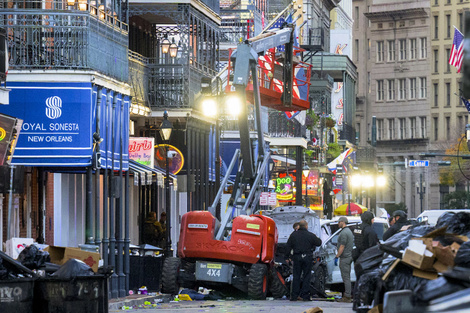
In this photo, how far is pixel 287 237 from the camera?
3055cm

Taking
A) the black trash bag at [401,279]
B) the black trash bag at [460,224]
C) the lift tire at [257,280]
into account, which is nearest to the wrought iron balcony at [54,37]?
the lift tire at [257,280]

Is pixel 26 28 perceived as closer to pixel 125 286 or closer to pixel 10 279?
pixel 125 286

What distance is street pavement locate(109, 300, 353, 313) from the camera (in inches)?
864

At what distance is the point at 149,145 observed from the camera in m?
33.2

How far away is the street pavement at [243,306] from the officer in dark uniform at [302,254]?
14.5 inches

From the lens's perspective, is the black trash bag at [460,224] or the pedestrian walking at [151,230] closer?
the black trash bag at [460,224]

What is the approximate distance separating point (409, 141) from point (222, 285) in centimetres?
11481

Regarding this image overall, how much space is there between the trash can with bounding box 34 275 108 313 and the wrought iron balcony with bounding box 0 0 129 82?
10.7m

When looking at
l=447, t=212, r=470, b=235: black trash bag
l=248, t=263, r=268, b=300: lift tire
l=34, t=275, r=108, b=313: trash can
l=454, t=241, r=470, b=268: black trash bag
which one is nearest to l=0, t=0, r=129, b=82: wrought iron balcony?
l=248, t=263, r=268, b=300: lift tire

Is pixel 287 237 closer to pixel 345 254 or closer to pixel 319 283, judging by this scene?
pixel 319 283

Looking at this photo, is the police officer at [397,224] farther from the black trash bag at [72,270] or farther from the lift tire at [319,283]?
the black trash bag at [72,270]

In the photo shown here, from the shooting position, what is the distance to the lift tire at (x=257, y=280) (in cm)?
2450

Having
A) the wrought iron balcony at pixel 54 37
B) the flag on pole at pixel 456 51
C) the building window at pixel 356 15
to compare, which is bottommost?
the wrought iron balcony at pixel 54 37

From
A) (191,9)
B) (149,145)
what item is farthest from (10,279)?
(191,9)
